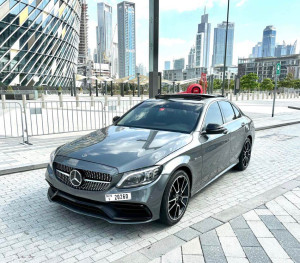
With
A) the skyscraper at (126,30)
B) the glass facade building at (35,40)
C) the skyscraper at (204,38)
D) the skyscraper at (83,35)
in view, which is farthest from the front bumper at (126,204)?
the skyscraper at (83,35)

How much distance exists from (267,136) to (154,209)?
8.36 m

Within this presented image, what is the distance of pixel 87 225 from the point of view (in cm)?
339

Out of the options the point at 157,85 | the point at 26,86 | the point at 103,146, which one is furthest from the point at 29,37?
the point at 103,146

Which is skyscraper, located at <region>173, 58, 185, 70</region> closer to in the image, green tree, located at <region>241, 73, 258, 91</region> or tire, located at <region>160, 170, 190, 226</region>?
green tree, located at <region>241, 73, 258, 91</region>

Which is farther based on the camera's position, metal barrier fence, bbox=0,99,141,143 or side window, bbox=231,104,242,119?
metal barrier fence, bbox=0,99,141,143

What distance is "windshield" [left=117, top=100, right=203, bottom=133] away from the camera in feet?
13.4

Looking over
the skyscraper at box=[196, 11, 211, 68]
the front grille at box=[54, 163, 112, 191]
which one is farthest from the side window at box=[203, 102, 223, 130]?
the skyscraper at box=[196, 11, 211, 68]

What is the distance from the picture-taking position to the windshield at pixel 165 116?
4090mm

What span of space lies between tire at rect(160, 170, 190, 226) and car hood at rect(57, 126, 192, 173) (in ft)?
1.17

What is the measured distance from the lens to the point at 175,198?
335 centimetres

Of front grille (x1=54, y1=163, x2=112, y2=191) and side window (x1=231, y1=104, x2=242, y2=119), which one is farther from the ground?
side window (x1=231, y1=104, x2=242, y2=119)

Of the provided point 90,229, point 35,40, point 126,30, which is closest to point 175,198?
point 90,229

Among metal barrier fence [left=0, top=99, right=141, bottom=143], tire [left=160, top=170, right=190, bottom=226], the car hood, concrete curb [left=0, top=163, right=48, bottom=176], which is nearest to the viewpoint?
the car hood

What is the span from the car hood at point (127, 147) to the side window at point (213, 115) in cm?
64
